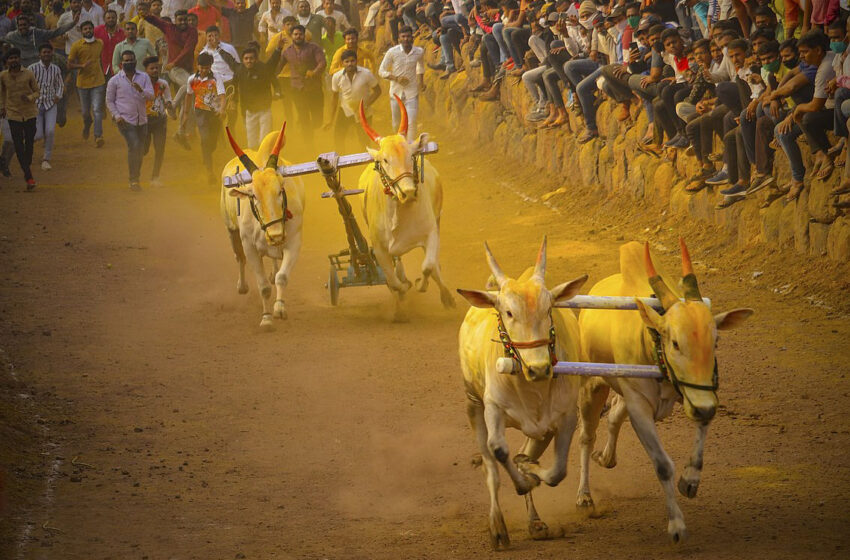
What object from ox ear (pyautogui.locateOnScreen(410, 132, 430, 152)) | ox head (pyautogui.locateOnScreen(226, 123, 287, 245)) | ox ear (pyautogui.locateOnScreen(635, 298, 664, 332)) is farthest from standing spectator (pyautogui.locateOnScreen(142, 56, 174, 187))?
ox ear (pyautogui.locateOnScreen(635, 298, 664, 332))

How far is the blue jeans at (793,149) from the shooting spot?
12438mm

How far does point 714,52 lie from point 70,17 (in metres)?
15.6

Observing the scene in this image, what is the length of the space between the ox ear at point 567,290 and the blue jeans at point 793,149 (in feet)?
21.5

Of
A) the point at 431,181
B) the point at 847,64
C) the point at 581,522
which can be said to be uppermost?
the point at 847,64

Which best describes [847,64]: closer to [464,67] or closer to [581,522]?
[581,522]

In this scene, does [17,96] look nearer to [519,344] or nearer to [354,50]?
[354,50]

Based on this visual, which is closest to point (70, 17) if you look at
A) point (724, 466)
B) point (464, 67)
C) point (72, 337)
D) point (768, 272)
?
point (464, 67)

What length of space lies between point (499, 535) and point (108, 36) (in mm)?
19008

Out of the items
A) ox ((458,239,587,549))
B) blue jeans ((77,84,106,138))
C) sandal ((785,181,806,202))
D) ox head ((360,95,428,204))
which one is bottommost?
ox ((458,239,587,549))

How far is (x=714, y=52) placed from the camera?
45.2ft

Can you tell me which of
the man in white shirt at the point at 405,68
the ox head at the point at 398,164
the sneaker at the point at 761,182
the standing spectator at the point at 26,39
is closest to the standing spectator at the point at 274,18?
the standing spectator at the point at 26,39

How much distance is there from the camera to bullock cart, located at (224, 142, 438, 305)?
1170 centimetres

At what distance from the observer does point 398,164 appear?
38.0ft

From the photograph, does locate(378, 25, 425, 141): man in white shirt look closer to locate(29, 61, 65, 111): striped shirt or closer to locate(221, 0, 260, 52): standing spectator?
locate(29, 61, 65, 111): striped shirt
